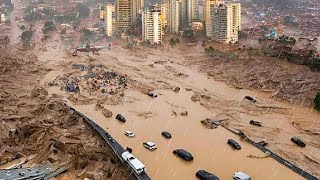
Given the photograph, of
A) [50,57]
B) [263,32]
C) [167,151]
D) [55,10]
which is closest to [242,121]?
→ [167,151]

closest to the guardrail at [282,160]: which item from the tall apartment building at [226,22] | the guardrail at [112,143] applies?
the guardrail at [112,143]

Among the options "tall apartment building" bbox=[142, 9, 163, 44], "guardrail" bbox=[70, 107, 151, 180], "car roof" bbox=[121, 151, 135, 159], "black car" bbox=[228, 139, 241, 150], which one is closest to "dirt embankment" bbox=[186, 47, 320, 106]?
"black car" bbox=[228, 139, 241, 150]

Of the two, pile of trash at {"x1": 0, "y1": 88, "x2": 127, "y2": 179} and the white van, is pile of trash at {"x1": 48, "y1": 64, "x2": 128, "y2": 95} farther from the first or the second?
the white van

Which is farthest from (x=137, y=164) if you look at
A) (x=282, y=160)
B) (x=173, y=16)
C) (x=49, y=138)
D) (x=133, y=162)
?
(x=173, y=16)

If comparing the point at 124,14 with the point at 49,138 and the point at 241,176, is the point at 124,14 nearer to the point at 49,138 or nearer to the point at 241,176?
the point at 49,138

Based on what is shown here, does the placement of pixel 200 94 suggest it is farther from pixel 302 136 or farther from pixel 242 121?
pixel 302 136

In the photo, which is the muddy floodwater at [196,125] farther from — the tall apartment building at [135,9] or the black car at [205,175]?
the tall apartment building at [135,9]
